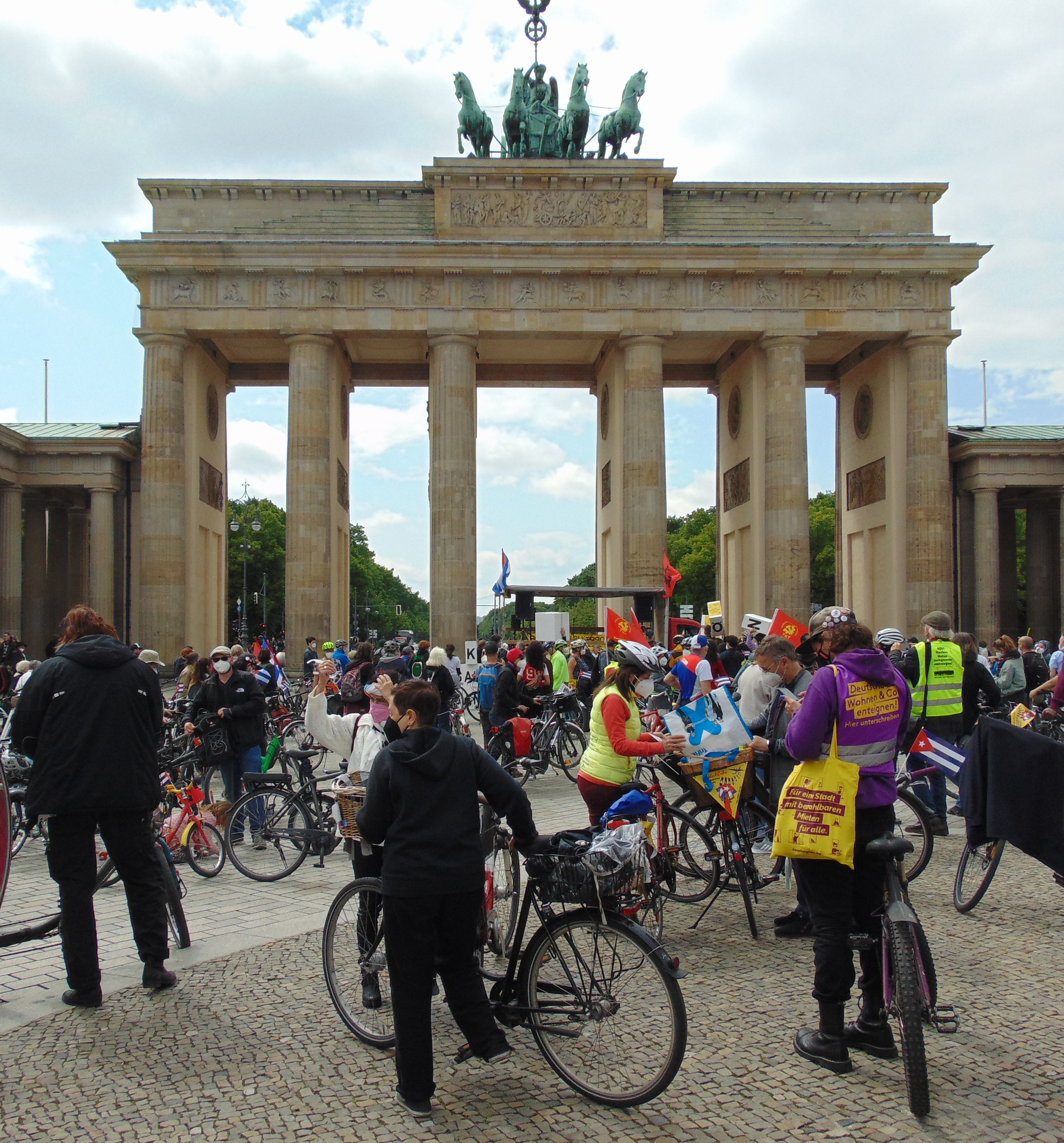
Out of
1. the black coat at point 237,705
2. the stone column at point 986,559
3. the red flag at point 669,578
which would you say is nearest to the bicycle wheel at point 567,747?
the black coat at point 237,705

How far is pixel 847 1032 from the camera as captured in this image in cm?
481

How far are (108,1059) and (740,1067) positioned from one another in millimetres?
2937

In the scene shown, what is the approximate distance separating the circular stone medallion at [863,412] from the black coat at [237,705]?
35.4m

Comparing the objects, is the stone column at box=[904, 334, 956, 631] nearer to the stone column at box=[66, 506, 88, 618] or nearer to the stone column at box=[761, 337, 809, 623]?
the stone column at box=[761, 337, 809, 623]

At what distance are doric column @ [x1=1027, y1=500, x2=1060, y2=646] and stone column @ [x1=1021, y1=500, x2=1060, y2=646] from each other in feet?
0.05

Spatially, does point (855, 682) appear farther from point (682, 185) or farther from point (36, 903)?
point (682, 185)

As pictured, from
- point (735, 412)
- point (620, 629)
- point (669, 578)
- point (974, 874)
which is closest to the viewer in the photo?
point (974, 874)

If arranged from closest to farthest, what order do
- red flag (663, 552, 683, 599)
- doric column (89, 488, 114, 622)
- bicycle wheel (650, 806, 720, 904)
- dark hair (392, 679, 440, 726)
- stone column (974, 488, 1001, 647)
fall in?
dark hair (392, 679, 440, 726)
bicycle wheel (650, 806, 720, 904)
red flag (663, 552, 683, 599)
doric column (89, 488, 114, 622)
stone column (974, 488, 1001, 647)

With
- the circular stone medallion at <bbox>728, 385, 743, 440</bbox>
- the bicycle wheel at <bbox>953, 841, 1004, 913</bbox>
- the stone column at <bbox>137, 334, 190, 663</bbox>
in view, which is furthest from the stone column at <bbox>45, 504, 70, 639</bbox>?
the bicycle wheel at <bbox>953, 841, 1004, 913</bbox>

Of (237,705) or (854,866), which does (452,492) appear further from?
(854,866)

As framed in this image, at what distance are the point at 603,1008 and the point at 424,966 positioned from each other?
2.61ft

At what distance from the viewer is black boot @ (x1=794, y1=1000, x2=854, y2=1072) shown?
462 centimetres

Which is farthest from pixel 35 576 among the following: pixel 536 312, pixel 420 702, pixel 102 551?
pixel 420 702

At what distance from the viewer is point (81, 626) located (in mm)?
5953
